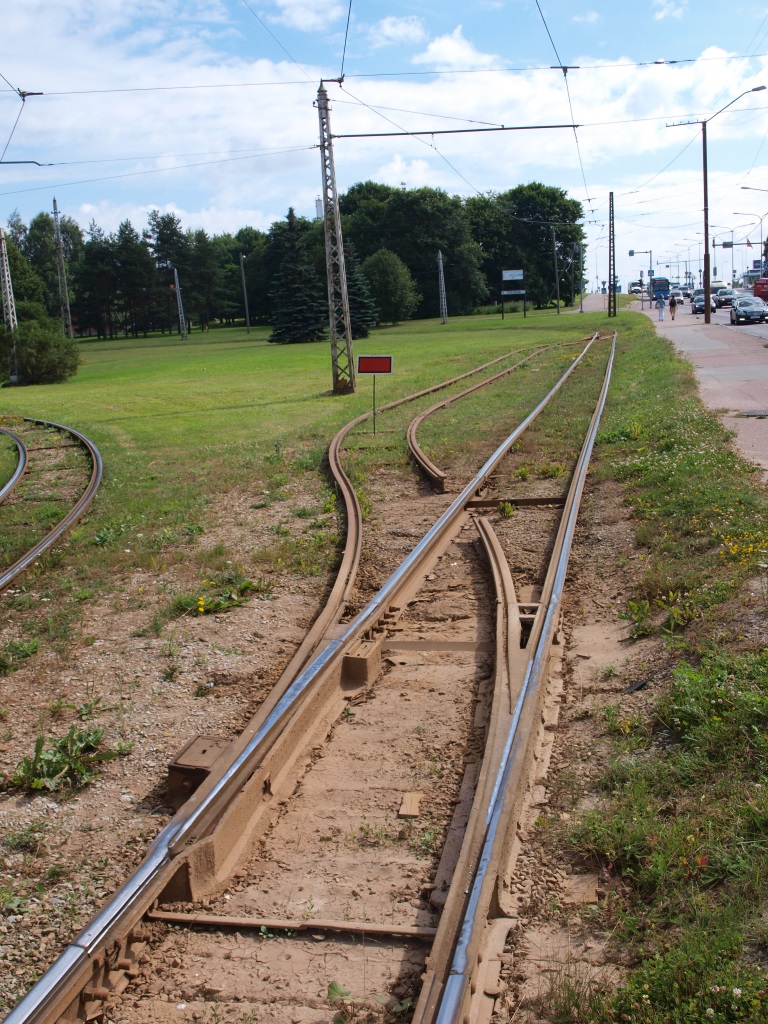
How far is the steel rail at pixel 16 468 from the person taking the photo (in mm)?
13714

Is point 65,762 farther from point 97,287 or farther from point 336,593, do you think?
point 97,287

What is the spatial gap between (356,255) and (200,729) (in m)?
89.3

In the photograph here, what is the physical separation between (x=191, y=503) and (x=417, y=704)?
6.66 metres

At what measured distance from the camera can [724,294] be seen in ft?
303

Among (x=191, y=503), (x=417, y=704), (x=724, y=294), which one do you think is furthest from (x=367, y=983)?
(x=724, y=294)

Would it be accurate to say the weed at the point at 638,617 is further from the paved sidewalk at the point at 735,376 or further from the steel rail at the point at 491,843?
the paved sidewalk at the point at 735,376

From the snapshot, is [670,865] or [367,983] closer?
[367,983]

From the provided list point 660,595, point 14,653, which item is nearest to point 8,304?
point 14,653

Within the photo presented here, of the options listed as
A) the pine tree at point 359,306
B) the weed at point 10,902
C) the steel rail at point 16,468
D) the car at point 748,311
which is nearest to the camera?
the weed at point 10,902

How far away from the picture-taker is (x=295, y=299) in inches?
2702

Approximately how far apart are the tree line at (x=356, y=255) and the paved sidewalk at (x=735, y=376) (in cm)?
4863

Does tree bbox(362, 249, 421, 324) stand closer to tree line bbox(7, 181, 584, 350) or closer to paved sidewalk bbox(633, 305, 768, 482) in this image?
tree line bbox(7, 181, 584, 350)

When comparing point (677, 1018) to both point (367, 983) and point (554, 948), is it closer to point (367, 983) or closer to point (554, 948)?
point (554, 948)

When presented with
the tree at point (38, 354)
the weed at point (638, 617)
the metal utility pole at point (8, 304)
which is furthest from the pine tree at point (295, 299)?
the weed at point (638, 617)
